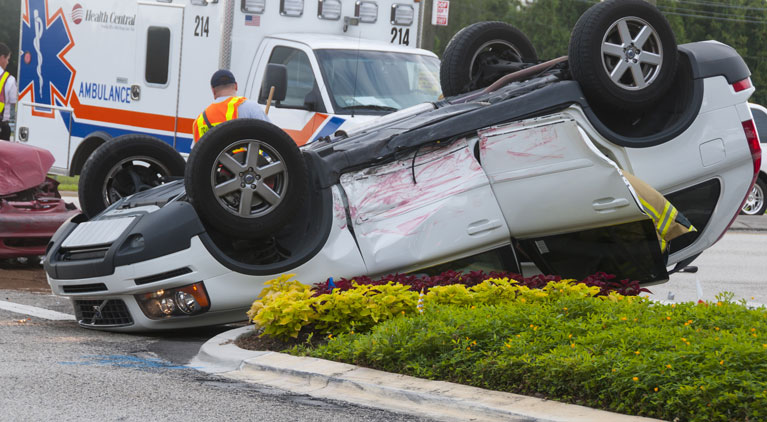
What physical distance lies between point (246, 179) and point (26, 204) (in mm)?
4267

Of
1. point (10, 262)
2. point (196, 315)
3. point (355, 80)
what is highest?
point (355, 80)

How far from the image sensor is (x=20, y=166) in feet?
37.7

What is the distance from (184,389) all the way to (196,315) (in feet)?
5.24

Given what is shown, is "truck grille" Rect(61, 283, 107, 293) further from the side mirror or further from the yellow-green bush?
the side mirror

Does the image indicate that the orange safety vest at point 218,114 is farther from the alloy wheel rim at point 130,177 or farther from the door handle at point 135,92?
the door handle at point 135,92

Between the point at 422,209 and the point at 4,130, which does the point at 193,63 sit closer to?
the point at 4,130

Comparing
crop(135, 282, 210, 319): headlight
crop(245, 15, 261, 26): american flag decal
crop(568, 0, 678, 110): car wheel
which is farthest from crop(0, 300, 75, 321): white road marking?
Result: crop(245, 15, 261, 26): american flag decal

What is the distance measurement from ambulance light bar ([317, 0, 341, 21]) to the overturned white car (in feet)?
17.0

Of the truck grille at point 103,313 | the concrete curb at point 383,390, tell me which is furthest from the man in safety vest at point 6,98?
the concrete curb at point 383,390

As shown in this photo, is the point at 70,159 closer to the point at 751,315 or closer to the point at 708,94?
the point at 708,94

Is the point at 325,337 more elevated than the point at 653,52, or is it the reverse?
the point at 653,52

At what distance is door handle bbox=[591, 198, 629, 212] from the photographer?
8039mm

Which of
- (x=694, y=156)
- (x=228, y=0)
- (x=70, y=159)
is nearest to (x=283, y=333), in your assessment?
(x=694, y=156)

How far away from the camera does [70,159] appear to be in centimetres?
1502
